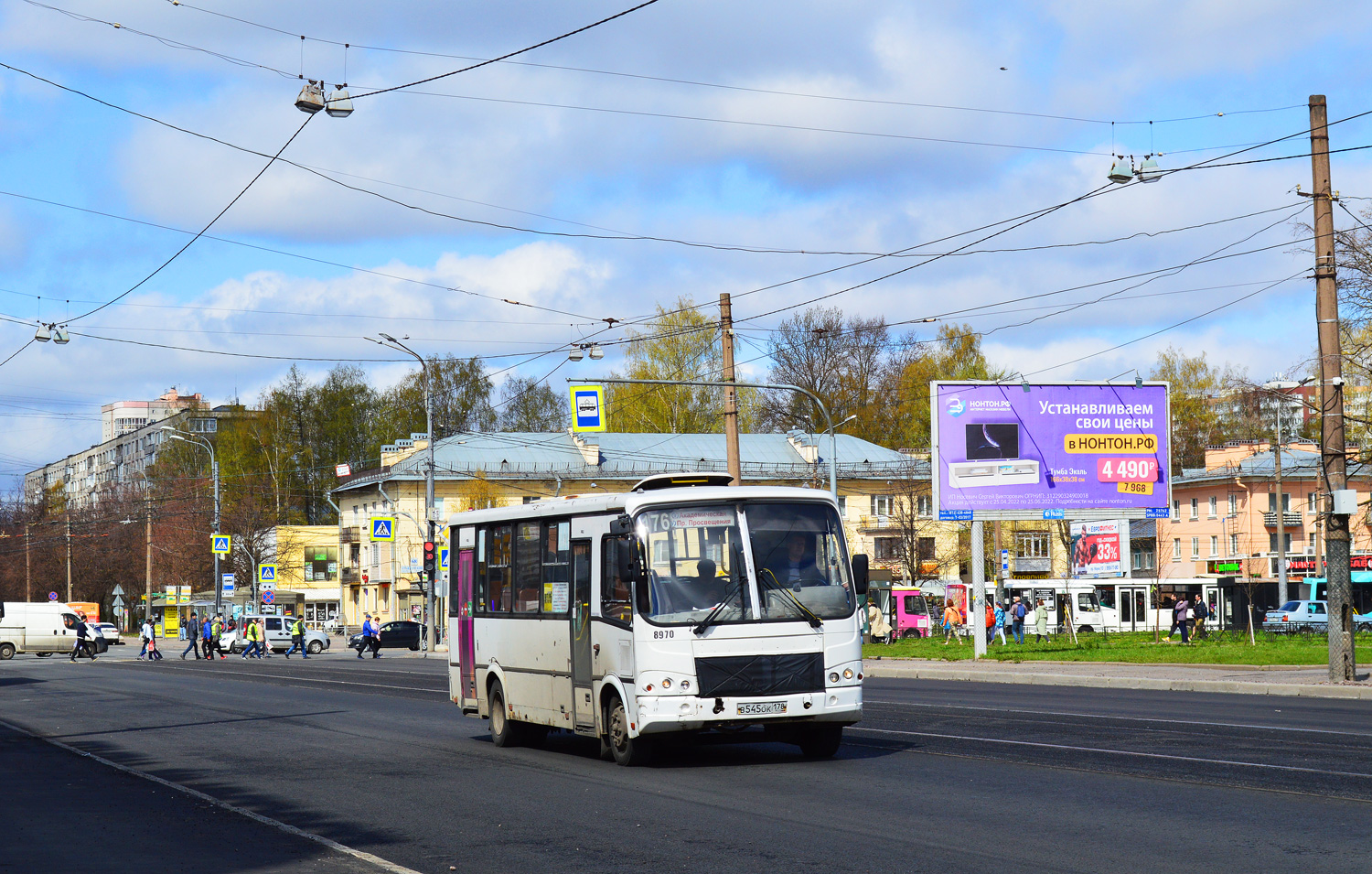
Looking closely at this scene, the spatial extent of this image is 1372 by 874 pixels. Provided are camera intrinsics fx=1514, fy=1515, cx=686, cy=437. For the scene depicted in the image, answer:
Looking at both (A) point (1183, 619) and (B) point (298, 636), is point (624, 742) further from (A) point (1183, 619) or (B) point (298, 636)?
(B) point (298, 636)

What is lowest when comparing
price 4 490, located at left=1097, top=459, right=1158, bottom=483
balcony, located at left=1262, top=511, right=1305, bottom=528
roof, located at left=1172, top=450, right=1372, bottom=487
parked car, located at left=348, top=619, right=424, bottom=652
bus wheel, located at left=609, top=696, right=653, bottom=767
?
parked car, located at left=348, top=619, right=424, bottom=652

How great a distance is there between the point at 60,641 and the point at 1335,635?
5278 centimetres

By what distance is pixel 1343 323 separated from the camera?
4106 centimetres

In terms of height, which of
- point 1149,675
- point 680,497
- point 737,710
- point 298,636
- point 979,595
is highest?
point 680,497

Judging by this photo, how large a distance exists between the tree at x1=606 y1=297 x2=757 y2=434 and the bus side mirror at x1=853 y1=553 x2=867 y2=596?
5968 cm

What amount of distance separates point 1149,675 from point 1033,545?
212ft

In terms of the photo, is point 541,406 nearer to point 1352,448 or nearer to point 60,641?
point 60,641

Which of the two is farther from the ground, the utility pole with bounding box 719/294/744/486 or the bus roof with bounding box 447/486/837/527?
the utility pole with bounding box 719/294/744/486

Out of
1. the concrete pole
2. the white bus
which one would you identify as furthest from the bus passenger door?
the concrete pole

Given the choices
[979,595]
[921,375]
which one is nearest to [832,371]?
[921,375]

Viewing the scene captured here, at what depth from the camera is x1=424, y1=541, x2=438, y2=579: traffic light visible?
161 feet

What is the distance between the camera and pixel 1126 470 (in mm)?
37375

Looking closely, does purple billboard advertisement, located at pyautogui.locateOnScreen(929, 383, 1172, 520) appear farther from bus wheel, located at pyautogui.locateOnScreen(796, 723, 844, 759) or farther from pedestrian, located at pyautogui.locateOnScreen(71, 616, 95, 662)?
pedestrian, located at pyautogui.locateOnScreen(71, 616, 95, 662)

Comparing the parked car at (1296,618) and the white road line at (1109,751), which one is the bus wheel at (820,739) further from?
the parked car at (1296,618)
